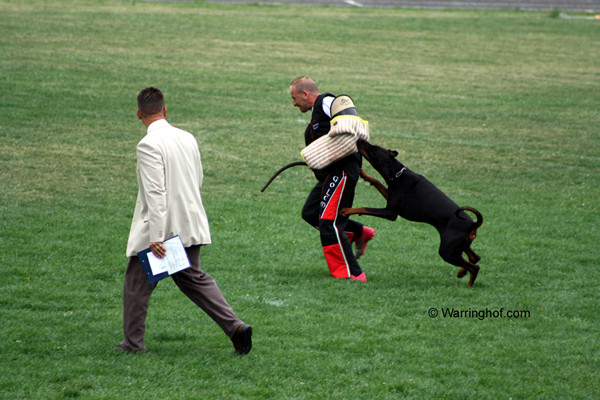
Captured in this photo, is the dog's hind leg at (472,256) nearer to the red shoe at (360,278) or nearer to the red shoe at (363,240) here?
the red shoe at (360,278)

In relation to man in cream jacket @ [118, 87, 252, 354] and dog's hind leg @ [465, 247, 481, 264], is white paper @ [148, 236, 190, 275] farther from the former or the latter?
dog's hind leg @ [465, 247, 481, 264]

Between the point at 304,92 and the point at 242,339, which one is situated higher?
the point at 304,92

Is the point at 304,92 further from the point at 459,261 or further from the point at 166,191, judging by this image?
the point at 166,191

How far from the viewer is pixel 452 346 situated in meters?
5.54

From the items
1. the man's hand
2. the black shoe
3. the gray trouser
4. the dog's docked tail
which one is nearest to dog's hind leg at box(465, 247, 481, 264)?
the dog's docked tail

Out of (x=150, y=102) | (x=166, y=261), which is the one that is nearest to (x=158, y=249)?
(x=166, y=261)

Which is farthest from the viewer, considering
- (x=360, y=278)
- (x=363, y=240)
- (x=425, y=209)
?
(x=363, y=240)

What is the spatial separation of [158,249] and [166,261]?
9 centimetres

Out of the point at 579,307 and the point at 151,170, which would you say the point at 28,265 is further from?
the point at 579,307

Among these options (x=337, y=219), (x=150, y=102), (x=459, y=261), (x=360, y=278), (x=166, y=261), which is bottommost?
Result: (x=360, y=278)

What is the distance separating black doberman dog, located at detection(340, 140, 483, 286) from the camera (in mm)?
6828

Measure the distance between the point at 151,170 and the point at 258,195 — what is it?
19.1 feet

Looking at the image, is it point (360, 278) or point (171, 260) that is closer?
point (171, 260)

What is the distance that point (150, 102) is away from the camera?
16.5 ft
